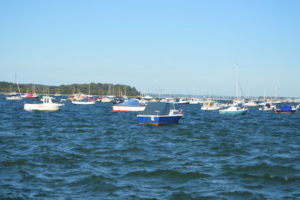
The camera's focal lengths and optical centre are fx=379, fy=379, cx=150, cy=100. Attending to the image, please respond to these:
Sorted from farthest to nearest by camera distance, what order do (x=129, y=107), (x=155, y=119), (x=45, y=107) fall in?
(x=129, y=107) < (x=45, y=107) < (x=155, y=119)

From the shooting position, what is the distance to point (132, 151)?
26047mm

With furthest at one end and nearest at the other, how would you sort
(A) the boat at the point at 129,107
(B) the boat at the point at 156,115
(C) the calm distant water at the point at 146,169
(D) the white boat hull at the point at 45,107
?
(A) the boat at the point at 129,107
(D) the white boat hull at the point at 45,107
(B) the boat at the point at 156,115
(C) the calm distant water at the point at 146,169

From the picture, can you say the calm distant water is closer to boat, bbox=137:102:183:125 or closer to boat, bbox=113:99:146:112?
boat, bbox=137:102:183:125

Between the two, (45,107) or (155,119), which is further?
(45,107)

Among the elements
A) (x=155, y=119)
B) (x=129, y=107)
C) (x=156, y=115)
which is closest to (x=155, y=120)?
(x=155, y=119)

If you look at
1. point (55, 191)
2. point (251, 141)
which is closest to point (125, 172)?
point (55, 191)

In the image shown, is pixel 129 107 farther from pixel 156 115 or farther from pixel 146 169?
pixel 146 169

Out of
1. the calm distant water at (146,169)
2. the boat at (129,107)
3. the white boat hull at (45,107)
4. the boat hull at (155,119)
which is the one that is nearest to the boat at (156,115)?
the boat hull at (155,119)

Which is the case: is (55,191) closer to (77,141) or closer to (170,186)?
(170,186)

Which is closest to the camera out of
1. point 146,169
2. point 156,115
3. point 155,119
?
point 146,169

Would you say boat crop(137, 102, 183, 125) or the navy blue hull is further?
boat crop(137, 102, 183, 125)

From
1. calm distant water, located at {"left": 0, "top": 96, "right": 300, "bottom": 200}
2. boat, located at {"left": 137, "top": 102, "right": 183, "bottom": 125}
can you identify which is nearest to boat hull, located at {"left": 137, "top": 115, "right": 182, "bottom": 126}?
boat, located at {"left": 137, "top": 102, "right": 183, "bottom": 125}

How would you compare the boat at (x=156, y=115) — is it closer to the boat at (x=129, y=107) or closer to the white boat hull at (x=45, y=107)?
the white boat hull at (x=45, y=107)

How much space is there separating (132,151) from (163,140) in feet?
24.3
